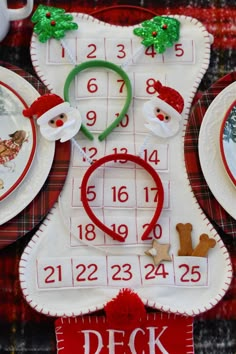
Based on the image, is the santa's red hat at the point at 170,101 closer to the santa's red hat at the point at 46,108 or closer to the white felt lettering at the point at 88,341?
the santa's red hat at the point at 46,108

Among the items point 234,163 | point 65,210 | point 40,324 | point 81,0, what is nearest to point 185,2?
point 81,0

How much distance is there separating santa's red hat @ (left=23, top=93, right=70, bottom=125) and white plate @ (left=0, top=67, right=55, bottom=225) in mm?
27

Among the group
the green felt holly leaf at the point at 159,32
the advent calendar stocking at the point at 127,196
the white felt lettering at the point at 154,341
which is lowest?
the white felt lettering at the point at 154,341

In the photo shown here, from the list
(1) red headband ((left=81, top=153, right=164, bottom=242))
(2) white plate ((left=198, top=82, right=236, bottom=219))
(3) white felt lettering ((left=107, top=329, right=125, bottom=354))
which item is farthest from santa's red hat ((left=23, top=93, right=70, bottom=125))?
(3) white felt lettering ((left=107, top=329, right=125, bottom=354))

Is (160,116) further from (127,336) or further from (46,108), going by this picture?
(127,336)

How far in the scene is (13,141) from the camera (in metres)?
0.81

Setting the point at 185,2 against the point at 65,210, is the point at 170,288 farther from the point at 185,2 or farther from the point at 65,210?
the point at 185,2

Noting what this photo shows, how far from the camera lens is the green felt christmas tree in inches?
34.4

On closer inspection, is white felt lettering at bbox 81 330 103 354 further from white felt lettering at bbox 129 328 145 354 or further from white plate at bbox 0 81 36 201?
white plate at bbox 0 81 36 201

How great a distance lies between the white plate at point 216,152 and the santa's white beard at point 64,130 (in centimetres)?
20

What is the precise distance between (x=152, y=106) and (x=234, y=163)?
0.16 m

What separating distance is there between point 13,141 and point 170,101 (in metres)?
0.25

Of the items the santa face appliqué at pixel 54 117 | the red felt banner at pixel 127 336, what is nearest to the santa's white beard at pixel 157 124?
the santa face appliqué at pixel 54 117

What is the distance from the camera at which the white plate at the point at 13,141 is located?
0.79 m
